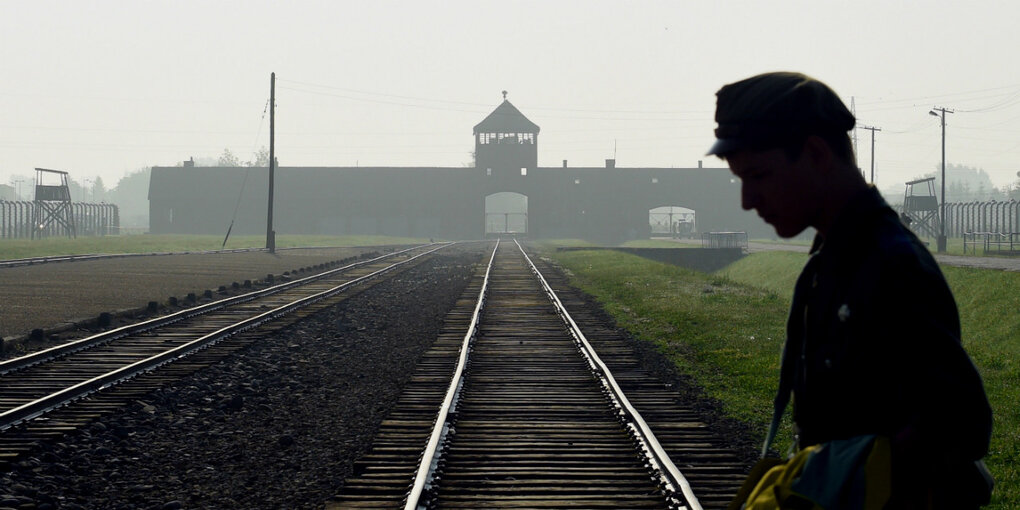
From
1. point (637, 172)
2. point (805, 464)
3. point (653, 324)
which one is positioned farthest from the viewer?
point (637, 172)

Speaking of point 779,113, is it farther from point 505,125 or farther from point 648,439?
point 505,125

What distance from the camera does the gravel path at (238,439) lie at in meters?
5.57

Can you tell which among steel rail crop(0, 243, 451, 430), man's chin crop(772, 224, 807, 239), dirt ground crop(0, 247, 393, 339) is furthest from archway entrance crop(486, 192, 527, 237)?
man's chin crop(772, 224, 807, 239)

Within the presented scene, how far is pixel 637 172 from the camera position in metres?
81.3

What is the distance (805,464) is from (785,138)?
0.62 m

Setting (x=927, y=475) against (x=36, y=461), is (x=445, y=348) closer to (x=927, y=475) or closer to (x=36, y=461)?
(x=36, y=461)

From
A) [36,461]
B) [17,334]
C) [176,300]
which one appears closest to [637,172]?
[176,300]

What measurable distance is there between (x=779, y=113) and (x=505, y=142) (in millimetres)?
80518

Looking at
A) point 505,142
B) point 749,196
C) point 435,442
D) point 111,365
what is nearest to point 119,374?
point 111,365

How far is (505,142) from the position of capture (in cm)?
8175

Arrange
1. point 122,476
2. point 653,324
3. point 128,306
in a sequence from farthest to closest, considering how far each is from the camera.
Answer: point 128,306
point 653,324
point 122,476

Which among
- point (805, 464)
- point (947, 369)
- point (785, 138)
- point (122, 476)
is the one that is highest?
point (785, 138)

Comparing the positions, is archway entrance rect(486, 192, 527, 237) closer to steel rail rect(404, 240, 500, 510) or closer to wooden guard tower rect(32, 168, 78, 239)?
wooden guard tower rect(32, 168, 78, 239)

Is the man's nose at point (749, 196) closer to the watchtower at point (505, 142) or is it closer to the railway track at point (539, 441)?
the railway track at point (539, 441)
